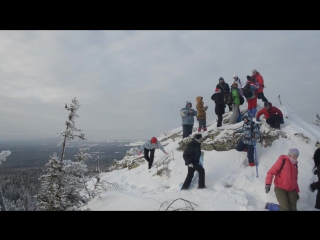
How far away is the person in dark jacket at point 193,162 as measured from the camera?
7922 mm

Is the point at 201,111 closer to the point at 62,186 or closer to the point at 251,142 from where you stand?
the point at 251,142

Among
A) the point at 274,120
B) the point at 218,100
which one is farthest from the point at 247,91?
the point at 274,120

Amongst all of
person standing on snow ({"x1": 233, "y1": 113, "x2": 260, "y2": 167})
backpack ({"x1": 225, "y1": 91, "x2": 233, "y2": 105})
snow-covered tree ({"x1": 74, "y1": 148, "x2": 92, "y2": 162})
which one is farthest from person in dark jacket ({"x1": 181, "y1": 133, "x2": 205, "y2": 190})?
backpack ({"x1": 225, "y1": 91, "x2": 233, "y2": 105})

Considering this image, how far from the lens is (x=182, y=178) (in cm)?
933

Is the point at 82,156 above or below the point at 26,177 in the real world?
above

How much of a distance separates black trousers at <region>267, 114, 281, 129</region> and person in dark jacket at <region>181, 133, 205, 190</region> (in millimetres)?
4618

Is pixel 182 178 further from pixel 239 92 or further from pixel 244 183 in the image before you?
pixel 239 92

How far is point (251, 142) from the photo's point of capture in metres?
8.81

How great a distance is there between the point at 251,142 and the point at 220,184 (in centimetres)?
220

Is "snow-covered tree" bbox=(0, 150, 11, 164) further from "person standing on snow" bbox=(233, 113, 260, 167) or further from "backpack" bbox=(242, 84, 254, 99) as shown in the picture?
"backpack" bbox=(242, 84, 254, 99)

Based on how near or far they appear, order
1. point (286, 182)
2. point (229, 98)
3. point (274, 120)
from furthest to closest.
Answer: point (229, 98) → point (274, 120) → point (286, 182)

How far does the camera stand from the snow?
6.71 m
